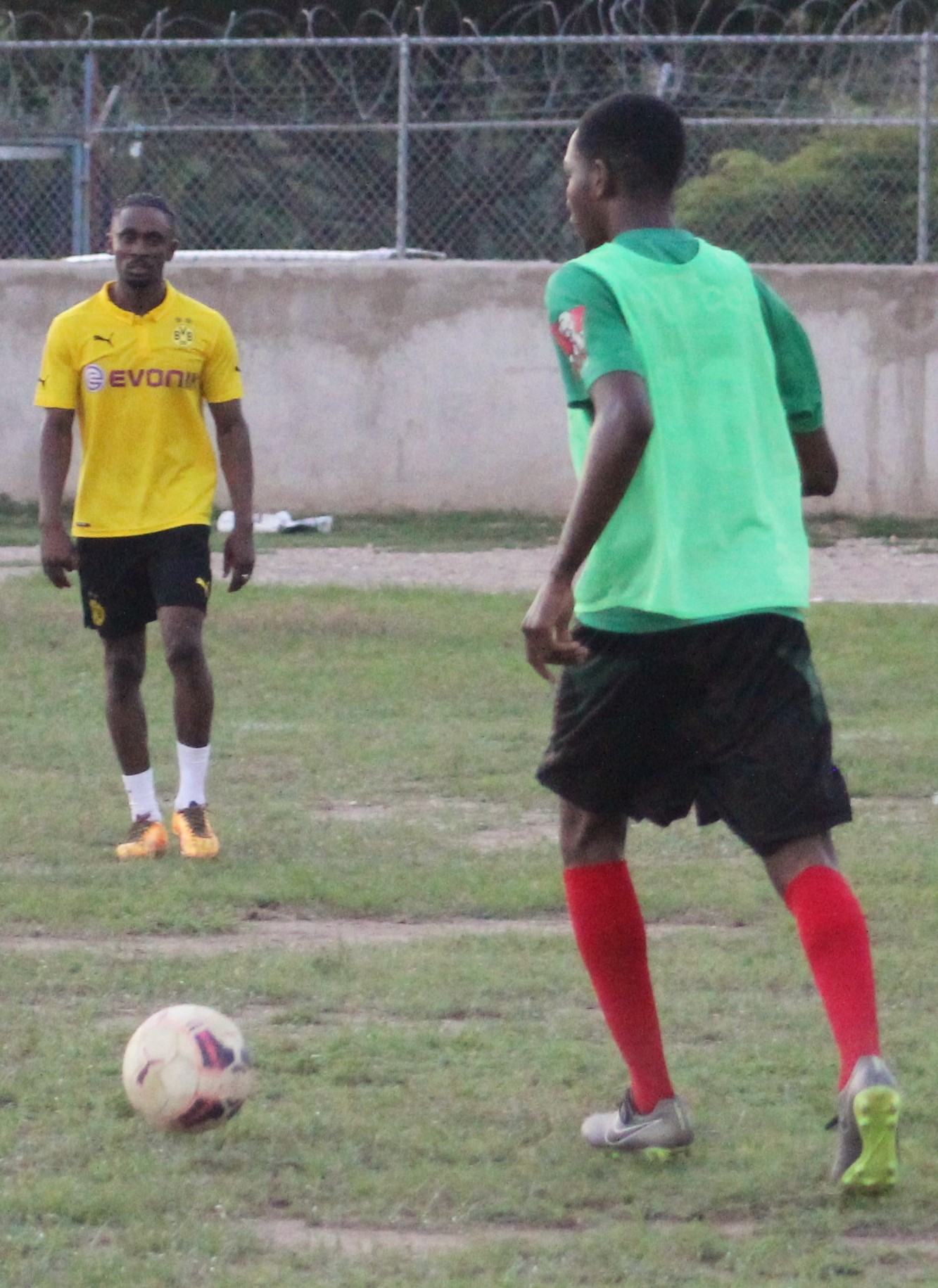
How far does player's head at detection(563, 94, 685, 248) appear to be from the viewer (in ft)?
12.4

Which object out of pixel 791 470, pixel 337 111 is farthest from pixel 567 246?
pixel 791 470

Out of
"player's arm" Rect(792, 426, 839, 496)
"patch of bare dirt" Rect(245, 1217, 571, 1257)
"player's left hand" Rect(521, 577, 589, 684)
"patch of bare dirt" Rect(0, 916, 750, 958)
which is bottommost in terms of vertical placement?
"patch of bare dirt" Rect(0, 916, 750, 958)

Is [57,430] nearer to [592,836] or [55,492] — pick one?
[55,492]

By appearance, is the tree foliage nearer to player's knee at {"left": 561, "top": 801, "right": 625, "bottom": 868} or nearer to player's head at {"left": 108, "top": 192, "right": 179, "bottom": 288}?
player's head at {"left": 108, "top": 192, "right": 179, "bottom": 288}

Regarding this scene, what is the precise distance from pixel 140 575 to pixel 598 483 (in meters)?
3.17

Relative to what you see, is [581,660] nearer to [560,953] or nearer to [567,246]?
[560,953]

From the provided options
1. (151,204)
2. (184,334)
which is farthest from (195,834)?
(151,204)

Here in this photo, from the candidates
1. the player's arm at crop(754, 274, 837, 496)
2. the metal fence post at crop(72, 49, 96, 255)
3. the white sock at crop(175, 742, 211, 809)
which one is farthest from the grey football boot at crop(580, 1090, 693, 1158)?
the metal fence post at crop(72, 49, 96, 255)

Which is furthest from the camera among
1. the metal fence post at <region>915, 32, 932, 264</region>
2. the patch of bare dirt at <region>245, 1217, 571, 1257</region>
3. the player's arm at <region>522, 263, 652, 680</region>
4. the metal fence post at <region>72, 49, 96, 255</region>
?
the metal fence post at <region>72, 49, 96, 255</region>

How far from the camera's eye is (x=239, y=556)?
21.5 feet

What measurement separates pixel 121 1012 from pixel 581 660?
1653mm

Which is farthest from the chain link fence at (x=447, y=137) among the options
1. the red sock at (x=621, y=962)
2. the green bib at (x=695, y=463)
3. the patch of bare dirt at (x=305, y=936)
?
the red sock at (x=621, y=962)

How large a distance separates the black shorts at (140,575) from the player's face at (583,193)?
2783 millimetres

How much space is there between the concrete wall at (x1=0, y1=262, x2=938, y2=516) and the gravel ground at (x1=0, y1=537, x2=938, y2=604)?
111cm
